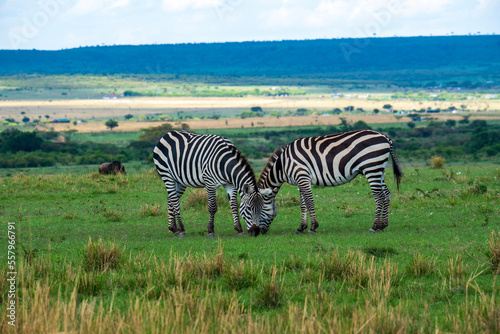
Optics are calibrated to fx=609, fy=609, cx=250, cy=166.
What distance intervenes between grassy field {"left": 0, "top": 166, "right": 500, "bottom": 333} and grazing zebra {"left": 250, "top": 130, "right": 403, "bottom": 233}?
1.89 ft

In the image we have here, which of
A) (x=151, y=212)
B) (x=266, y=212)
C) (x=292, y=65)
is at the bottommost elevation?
(x=151, y=212)

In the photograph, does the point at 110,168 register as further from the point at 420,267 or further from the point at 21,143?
the point at 21,143

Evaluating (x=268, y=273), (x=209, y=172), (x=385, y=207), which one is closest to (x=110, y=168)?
(x=209, y=172)

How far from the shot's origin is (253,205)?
10984 mm

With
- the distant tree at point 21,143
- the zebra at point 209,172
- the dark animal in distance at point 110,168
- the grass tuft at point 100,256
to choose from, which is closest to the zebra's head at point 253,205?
the zebra at point 209,172

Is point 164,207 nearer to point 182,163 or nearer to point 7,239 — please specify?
point 182,163

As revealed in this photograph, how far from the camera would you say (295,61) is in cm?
19488

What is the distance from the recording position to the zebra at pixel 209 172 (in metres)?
11.0

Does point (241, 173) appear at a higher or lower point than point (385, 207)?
higher

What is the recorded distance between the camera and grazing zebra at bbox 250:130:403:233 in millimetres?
11109

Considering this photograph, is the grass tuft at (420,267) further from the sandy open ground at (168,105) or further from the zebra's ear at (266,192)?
the sandy open ground at (168,105)

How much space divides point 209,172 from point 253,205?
105cm

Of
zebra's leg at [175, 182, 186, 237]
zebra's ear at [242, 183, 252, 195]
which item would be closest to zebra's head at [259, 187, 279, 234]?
zebra's ear at [242, 183, 252, 195]

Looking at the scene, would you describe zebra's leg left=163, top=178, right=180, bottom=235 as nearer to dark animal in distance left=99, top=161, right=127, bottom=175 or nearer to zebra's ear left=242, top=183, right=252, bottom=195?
zebra's ear left=242, top=183, right=252, bottom=195
